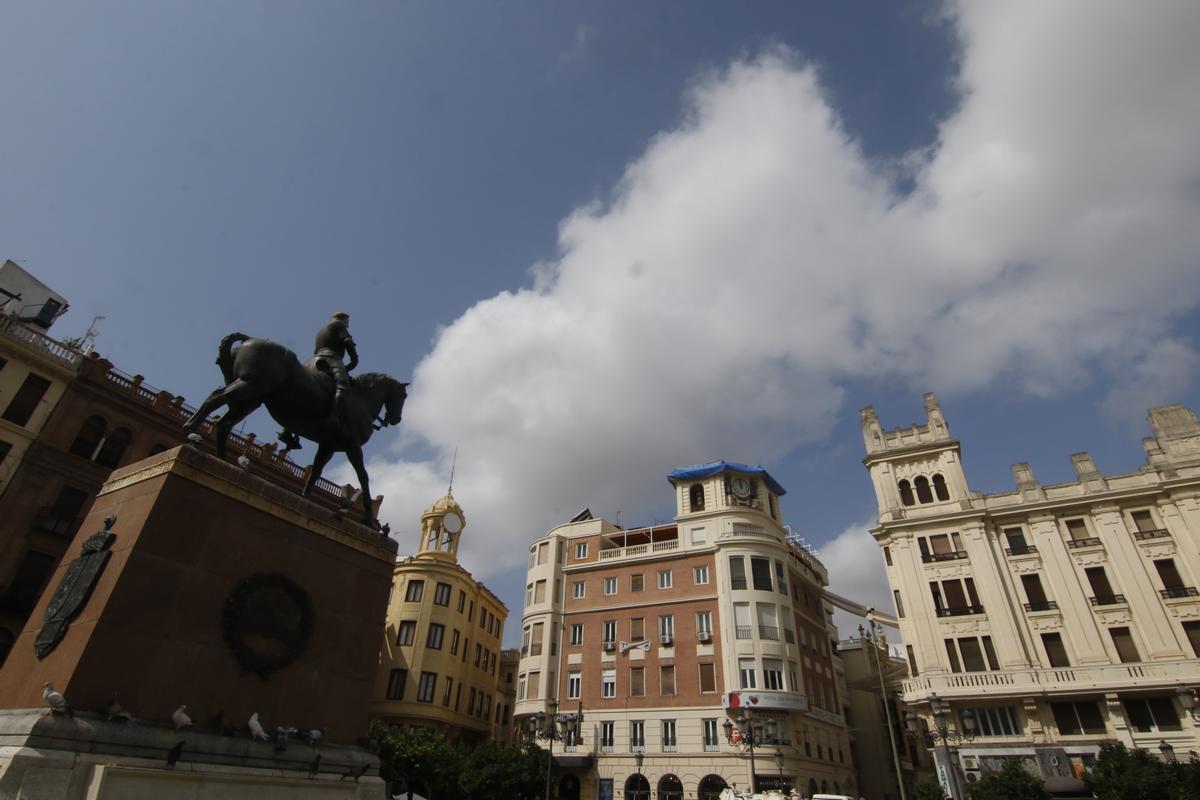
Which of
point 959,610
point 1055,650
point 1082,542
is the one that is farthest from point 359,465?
point 1082,542

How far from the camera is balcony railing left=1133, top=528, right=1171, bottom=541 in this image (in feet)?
114

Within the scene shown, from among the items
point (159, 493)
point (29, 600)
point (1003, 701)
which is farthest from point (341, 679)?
point (1003, 701)

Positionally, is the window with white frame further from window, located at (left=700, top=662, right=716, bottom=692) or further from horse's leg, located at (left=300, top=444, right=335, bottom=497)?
horse's leg, located at (left=300, top=444, right=335, bottom=497)

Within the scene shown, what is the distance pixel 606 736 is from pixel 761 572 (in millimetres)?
14590

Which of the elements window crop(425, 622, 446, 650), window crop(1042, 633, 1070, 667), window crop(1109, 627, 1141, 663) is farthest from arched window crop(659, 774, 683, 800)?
window crop(1109, 627, 1141, 663)

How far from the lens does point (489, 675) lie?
2092 inches

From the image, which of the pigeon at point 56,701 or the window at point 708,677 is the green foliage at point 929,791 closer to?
the window at point 708,677

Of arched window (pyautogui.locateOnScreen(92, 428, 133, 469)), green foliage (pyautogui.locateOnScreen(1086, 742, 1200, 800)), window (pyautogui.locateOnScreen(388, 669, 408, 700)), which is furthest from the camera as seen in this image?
window (pyautogui.locateOnScreen(388, 669, 408, 700))

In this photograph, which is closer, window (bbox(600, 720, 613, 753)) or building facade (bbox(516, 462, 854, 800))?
building facade (bbox(516, 462, 854, 800))

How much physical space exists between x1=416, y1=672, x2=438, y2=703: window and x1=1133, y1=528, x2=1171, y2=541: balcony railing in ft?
140

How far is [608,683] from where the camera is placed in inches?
1725

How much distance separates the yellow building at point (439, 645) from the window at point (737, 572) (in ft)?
65.0

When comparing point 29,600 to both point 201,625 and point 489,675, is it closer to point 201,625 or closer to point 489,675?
point 201,625

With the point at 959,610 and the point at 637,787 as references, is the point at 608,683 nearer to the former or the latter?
the point at 637,787
